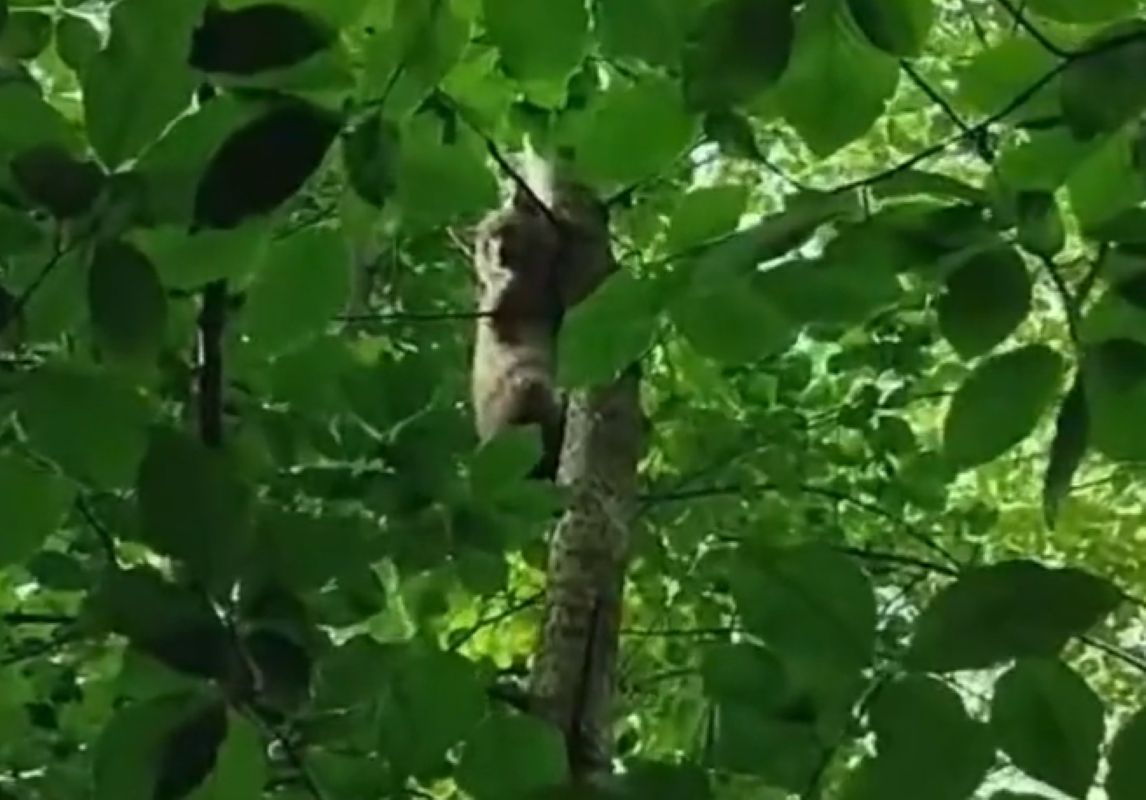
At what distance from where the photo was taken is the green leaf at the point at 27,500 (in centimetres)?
51

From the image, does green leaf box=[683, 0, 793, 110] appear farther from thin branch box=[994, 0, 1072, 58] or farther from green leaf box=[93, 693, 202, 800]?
green leaf box=[93, 693, 202, 800]

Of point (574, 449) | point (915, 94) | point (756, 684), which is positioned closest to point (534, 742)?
point (756, 684)

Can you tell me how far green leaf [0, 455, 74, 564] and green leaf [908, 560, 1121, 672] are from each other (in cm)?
22

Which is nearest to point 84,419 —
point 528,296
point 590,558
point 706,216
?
point 706,216

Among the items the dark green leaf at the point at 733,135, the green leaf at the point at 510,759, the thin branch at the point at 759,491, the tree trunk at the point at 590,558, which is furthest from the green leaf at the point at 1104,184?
the thin branch at the point at 759,491

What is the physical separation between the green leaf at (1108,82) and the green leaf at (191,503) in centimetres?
23

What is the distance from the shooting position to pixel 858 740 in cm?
56

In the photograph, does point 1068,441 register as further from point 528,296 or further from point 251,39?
point 528,296

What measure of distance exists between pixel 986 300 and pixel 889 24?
0.25 ft

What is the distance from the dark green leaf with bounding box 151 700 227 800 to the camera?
458 millimetres

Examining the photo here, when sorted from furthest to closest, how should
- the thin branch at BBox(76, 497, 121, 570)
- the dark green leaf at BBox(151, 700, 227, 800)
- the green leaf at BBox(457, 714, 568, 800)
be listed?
the thin branch at BBox(76, 497, 121, 570) < the green leaf at BBox(457, 714, 568, 800) < the dark green leaf at BBox(151, 700, 227, 800)

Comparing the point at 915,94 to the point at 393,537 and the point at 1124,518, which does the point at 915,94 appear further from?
the point at 393,537

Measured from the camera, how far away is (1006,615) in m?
0.46

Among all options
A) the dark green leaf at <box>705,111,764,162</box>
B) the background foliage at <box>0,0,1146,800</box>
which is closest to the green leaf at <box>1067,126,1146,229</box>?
the background foliage at <box>0,0,1146,800</box>
